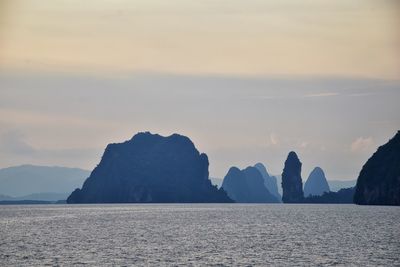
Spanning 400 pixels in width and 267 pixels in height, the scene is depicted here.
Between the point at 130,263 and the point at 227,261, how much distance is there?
39.5 feet

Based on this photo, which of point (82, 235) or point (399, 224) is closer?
point (82, 235)

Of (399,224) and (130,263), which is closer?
(130,263)

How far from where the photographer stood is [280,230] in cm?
14575

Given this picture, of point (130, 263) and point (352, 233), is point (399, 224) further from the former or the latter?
point (130, 263)

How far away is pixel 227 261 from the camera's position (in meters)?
88.0

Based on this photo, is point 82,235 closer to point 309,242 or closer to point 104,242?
point 104,242

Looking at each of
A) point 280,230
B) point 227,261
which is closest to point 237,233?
point 280,230

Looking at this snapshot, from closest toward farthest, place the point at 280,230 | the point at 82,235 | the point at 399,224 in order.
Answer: the point at 82,235
the point at 280,230
the point at 399,224

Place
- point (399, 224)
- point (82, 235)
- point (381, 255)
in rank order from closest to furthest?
point (381, 255) < point (82, 235) < point (399, 224)

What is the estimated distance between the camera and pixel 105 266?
273ft

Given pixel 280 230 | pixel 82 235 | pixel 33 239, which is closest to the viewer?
pixel 33 239

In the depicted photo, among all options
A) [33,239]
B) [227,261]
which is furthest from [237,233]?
[227,261]

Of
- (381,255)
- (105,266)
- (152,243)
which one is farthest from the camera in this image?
(152,243)

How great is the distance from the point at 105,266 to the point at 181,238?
4061cm
